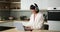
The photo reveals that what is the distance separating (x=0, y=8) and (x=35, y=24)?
8.02 ft

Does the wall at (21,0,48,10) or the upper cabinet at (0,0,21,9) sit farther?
the upper cabinet at (0,0,21,9)

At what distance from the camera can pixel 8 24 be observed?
4.21 m

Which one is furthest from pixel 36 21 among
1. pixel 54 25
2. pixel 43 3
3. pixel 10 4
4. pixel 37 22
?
pixel 10 4

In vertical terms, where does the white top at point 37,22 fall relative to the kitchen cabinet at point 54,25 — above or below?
above

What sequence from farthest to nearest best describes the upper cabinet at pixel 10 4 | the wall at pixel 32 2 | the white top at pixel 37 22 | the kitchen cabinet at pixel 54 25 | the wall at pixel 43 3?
the upper cabinet at pixel 10 4, the wall at pixel 32 2, the wall at pixel 43 3, the kitchen cabinet at pixel 54 25, the white top at pixel 37 22

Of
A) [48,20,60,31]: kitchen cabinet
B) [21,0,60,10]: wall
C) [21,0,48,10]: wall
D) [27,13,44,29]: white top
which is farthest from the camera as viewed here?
[21,0,48,10]: wall

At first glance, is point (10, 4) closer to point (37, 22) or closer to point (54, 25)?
point (54, 25)

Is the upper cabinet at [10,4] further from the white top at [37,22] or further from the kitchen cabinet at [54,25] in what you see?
the white top at [37,22]

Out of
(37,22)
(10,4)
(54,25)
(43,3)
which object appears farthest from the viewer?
(10,4)

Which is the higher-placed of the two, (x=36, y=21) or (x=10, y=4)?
(x=10, y=4)

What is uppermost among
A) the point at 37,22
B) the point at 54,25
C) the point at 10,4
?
the point at 10,4

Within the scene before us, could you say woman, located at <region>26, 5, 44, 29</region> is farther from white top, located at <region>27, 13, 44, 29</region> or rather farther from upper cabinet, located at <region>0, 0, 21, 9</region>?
upper cabinet, located at <region>0, 0, 21, 9</region>

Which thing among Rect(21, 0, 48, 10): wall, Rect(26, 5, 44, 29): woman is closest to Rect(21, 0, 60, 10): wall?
Rect(21, 0, 48, 10): wall

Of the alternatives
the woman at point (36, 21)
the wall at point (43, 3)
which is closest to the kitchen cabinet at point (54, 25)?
the wall at point (43, 3)
